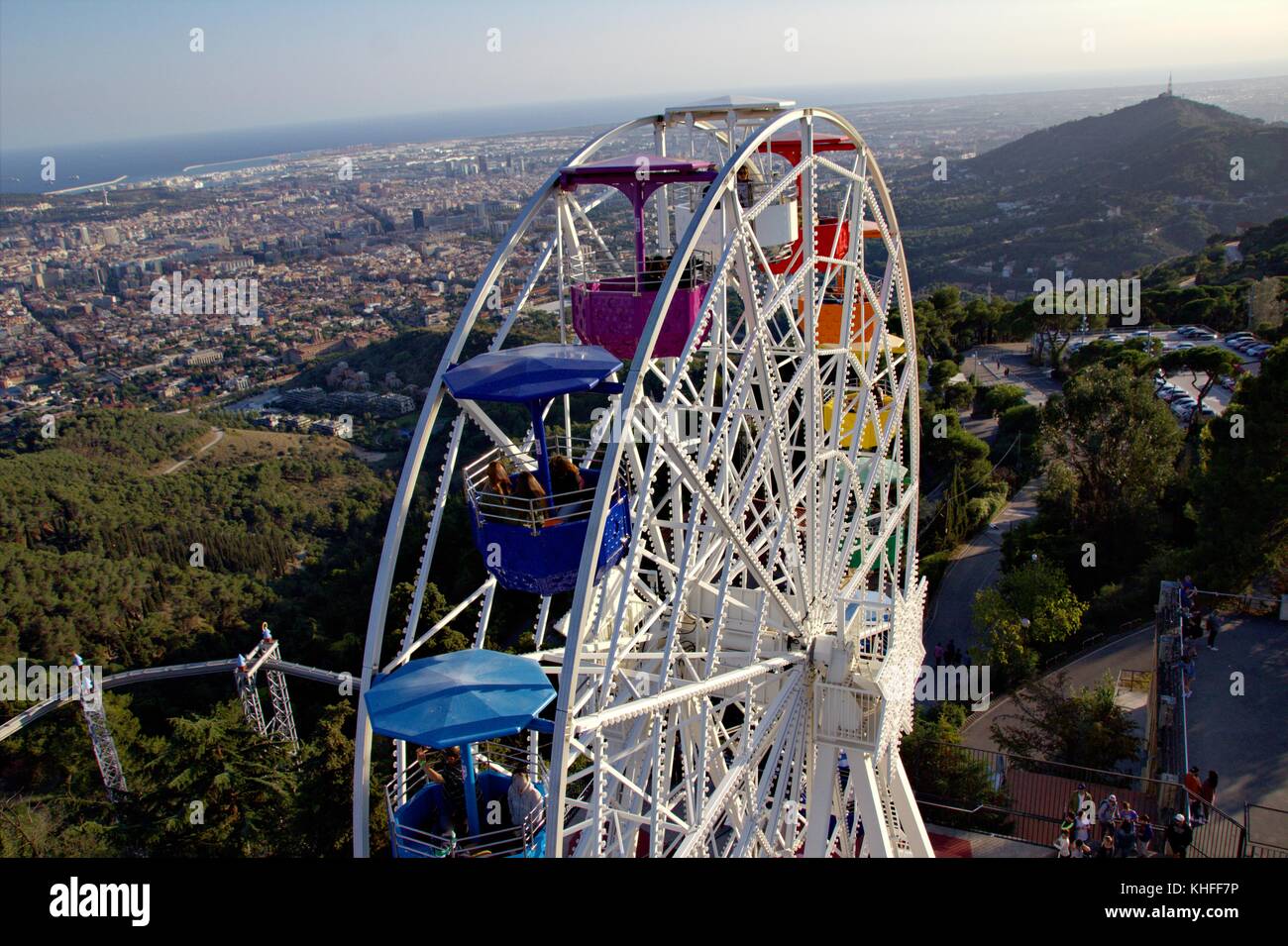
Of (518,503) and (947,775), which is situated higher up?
(518,503)

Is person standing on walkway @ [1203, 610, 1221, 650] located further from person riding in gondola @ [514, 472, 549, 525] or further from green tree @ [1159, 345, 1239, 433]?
green tree @ [1159, 345, 1239, 433]

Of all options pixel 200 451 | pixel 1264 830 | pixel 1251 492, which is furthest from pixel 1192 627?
pixel 200 451

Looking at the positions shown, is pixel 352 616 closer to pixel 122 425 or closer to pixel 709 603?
pixel 709 603

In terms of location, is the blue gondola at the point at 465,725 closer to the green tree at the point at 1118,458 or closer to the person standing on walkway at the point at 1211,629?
the person standing on walkway at the point at 1211,629

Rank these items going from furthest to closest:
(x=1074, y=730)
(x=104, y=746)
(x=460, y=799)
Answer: (x=104, y=746), (x=1074, y=730), (x=460, y=799)

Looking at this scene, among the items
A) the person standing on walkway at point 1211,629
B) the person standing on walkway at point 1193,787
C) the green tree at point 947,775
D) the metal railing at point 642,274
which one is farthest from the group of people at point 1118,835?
the metal railing at point 642,274

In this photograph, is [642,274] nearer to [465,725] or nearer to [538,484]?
[538,484]
